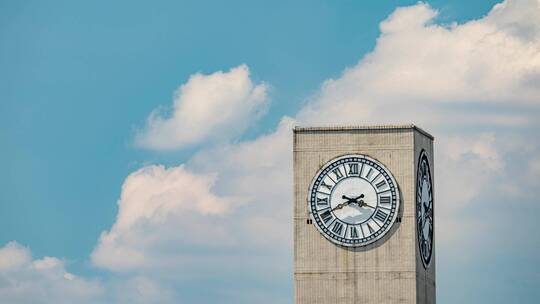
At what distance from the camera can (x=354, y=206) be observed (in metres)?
174

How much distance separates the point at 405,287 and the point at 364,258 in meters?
2.72

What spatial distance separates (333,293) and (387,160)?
777 cm

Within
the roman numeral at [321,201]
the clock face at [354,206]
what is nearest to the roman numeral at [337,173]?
the clock face at [354,206]

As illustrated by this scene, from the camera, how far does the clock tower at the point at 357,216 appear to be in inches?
6836

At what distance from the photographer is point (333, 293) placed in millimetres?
173875

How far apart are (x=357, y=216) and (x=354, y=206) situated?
0.62 m

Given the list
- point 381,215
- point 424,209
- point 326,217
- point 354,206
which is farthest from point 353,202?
point 424,209

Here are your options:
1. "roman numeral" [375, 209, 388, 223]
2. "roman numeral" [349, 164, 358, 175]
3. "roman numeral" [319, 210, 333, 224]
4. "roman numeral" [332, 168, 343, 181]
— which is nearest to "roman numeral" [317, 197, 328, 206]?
"roman numeral" [319, 210, 333, 224]

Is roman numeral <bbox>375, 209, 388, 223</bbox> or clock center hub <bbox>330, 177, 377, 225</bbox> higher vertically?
clock center hub <bbox>330, 177, 377, 225</bbox>

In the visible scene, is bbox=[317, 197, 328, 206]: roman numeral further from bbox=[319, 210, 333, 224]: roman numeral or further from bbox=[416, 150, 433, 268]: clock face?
bbox=[416, 150, 433, 268]: clock face

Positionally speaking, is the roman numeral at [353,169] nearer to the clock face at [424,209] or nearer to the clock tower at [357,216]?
the clock tower at [357,216]

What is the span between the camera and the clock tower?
570 ft

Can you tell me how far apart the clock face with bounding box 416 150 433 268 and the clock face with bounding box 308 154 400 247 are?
6.16 ft

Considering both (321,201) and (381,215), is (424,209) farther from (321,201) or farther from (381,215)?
(321,201)
